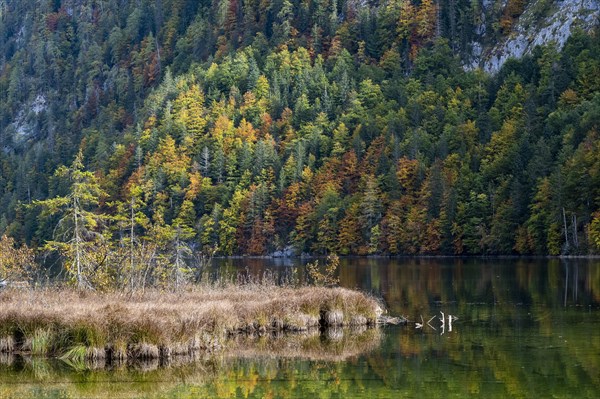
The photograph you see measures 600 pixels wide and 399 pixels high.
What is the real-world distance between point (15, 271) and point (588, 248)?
265 ft

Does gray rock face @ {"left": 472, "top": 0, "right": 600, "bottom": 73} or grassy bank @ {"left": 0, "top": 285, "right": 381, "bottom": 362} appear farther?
gray rock face @ {"left": 472, "top": 0, "right": 600, "bottom": 73}

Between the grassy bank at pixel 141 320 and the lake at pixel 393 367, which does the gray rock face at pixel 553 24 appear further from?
the grassy bank at pixel 141 320

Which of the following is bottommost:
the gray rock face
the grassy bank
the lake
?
the lake

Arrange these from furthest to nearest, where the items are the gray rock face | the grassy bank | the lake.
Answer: the gray rock face, the grassy bank, the lake

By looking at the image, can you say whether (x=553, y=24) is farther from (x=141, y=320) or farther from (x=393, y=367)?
(x=141, y=320)

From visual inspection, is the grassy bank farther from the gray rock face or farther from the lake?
the gray rock face

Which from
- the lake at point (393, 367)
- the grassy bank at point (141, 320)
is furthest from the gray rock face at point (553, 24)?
the grassy bank at point (141, 320)

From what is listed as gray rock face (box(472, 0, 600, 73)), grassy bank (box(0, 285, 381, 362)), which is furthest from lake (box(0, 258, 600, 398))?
gray rock face (box(472, 0, 600, 73))

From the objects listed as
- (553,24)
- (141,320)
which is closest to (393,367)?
(141,320)

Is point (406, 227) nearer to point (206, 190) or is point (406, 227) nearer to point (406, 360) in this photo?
point (206, 190)

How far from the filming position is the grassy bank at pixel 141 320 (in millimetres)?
40250

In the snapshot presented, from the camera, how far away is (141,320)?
40.1 meters

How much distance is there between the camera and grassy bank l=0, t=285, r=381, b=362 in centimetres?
4025

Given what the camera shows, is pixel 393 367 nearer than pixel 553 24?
Yes
